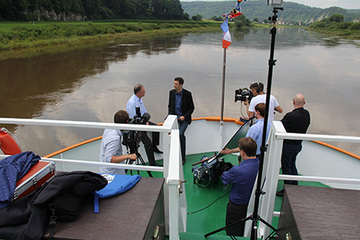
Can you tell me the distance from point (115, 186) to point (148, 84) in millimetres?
14933

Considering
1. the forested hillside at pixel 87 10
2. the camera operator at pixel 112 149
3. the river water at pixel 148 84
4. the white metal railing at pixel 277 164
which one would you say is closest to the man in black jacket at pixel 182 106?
the camera operator at pixel 112 149

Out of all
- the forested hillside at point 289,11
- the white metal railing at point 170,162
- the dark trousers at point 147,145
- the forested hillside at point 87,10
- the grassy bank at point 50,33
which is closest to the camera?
the white metal railing at point 170,162

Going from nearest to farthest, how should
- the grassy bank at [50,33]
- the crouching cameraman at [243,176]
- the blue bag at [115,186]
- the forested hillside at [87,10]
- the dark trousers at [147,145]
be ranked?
the blue bag at [115,186]
the crouching cameraman at [243,176]
the dark trousers at [147,145]
the grassy bank at [50,33]
the forested hillside at [87,10]

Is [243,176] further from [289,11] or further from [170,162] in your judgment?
[289,11]

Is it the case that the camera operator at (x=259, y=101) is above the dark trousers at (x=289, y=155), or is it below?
above

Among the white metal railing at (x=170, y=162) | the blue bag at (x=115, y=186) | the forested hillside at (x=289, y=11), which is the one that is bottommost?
the blue bag at (x=115, y=186)

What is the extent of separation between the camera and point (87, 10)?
64.1 meters

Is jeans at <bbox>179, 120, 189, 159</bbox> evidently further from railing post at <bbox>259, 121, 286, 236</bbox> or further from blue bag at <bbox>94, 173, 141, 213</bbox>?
blue bag at <bbox>94, 173, 141, 213</bbox>

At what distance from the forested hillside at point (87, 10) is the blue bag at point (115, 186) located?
1879 inches

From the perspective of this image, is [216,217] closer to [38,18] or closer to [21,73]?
[21,73]

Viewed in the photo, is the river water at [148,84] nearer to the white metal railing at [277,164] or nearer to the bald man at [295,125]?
the bald man at [295,125]

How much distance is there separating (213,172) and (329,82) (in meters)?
17.9

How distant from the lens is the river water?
11.0 metres

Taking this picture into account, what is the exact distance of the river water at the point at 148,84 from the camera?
1104 centimetres
